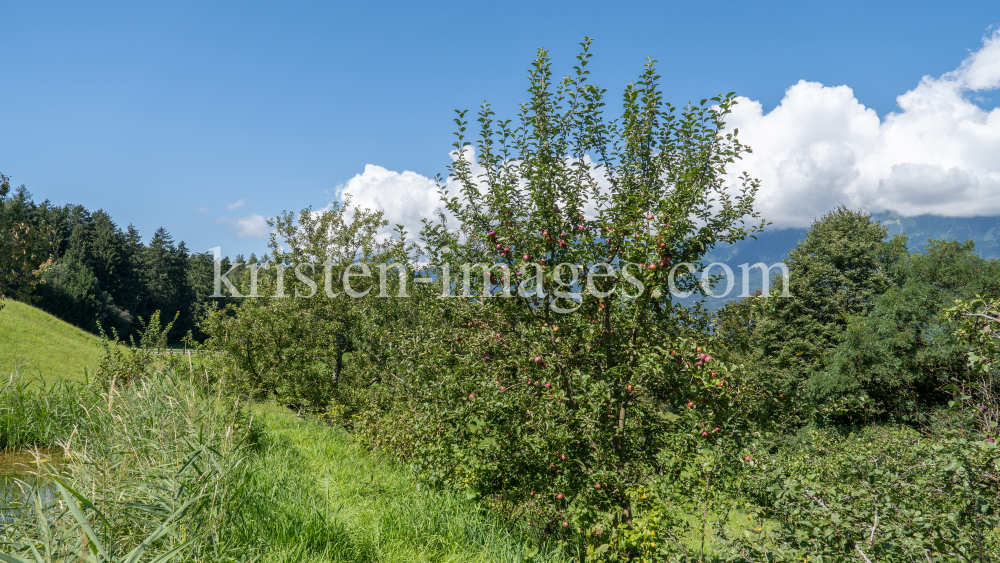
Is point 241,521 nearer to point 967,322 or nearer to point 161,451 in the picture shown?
point 161,451

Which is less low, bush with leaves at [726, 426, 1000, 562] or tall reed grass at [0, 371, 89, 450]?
bush with leaves at [726, 426, 1000, 562]

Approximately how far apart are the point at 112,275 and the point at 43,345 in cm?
3833

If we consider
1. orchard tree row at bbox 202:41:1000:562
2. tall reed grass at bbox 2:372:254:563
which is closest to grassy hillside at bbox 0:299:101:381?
tall reed grass at bbox 2:372:254:563

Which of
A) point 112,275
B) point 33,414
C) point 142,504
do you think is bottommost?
point 33,414

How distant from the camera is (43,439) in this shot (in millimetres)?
6297

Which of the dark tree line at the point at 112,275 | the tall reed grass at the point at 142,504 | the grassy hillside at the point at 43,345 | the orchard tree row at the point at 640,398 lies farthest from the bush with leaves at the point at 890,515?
the dark tree line at the point at 112,275

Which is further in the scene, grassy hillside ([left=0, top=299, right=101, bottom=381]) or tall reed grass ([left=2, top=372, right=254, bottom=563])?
→ grassy hillside ([left=0, top=299, right=101, bottom=381])

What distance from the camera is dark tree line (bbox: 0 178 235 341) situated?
39469 mm

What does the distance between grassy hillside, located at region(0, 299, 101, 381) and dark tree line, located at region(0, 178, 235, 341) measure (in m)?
4.29

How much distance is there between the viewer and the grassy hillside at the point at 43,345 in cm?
1561

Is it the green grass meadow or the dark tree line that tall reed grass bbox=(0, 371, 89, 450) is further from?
the dark tree line

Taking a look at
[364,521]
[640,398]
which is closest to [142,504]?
[364,521]

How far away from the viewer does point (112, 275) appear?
50.2 metres

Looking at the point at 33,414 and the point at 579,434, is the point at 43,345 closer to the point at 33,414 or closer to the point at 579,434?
the point at 33,414
